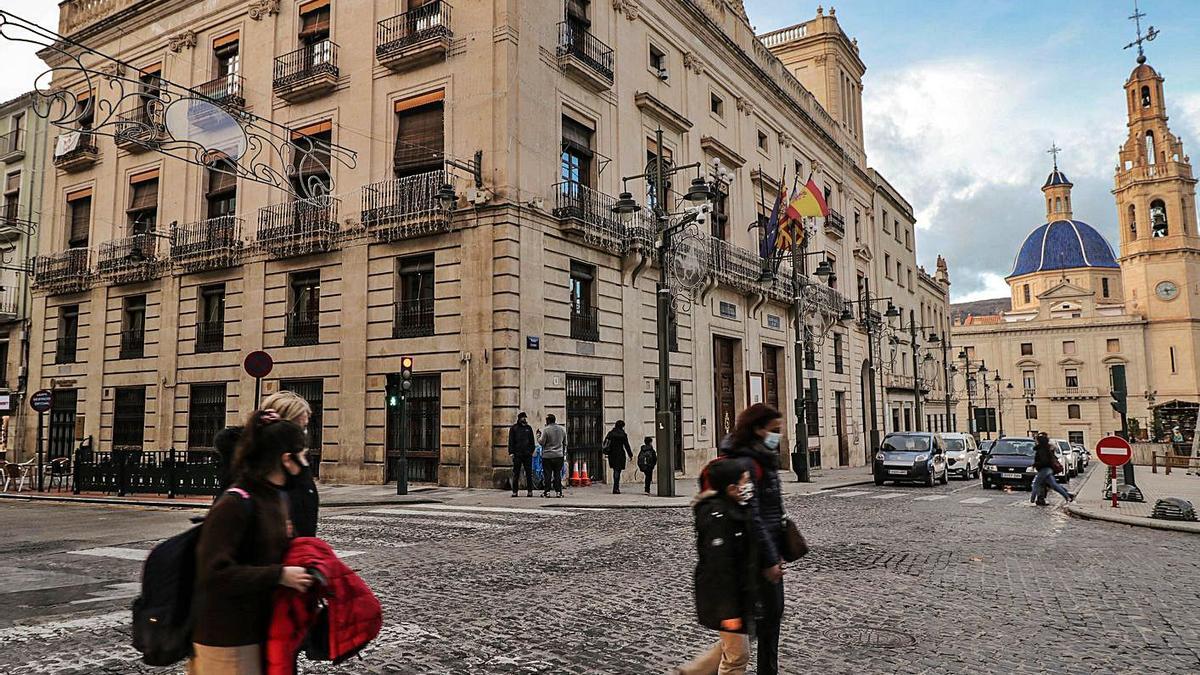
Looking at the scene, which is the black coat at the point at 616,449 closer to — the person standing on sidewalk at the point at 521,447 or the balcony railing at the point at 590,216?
the person standing on sidewalk at the point at 521,447

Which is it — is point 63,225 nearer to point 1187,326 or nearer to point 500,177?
point 500,177

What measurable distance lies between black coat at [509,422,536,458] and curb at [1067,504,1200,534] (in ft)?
34.5

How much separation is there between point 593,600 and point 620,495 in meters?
10.7

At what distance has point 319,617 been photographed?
2.84 metres

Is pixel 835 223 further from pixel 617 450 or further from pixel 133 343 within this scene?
pixel 133 343

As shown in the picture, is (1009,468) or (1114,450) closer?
(1114,450)

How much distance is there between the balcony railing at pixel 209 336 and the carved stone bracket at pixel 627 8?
15.3 meters

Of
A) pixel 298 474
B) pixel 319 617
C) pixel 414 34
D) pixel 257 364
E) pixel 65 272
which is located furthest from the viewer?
Result: pixel 65 272

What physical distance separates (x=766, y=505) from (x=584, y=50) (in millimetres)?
A: 20351

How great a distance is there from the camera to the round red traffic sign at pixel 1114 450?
1455 cm

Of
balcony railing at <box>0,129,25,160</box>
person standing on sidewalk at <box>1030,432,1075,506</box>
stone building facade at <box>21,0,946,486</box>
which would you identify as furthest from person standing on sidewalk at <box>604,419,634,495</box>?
balcony railing at <box>0,129,25,160</box>

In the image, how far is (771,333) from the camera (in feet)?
105

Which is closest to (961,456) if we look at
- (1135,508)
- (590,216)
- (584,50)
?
(1135,508)

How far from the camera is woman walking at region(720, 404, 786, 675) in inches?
168
